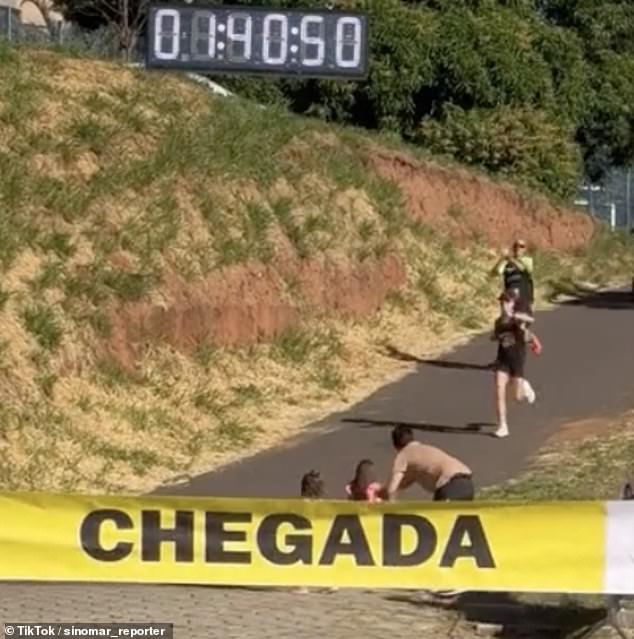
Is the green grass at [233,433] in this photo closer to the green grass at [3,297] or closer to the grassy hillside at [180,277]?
the grassy hillside at [180,277]

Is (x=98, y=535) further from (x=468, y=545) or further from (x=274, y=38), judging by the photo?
Answer: (x=274, y=38)

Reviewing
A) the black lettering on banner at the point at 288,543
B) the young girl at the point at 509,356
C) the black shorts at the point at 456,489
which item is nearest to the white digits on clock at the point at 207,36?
the young girl at the point at 509,356

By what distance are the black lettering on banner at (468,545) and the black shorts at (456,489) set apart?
9.21 ft

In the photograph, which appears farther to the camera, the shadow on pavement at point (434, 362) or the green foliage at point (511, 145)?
the green foliage at point (511, 145)

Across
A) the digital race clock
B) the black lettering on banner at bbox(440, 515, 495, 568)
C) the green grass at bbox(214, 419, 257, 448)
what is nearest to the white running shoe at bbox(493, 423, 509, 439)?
the green grass at bbox(214, 419, 257, 448)

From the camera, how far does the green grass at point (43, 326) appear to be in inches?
840

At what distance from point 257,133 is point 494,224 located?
7.25 metres

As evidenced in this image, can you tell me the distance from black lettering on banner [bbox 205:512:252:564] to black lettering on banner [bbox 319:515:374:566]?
451mm

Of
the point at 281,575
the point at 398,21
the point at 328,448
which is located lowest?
the point at 328,448

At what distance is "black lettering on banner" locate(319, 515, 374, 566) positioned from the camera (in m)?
11.0

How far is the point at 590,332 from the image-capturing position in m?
28.5

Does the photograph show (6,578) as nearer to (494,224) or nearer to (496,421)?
(496,421)

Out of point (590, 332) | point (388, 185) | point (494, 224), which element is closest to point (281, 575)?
point (590, 332)

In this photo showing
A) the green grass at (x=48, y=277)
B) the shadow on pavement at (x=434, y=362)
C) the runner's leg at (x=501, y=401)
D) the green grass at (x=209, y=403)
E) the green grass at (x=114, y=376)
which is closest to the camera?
the runner's leg at (x=501, y=401)
